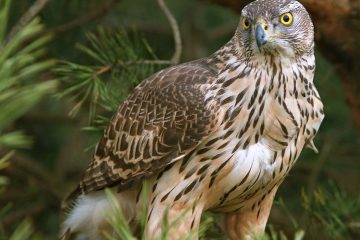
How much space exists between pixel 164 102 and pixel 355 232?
1.11 meters

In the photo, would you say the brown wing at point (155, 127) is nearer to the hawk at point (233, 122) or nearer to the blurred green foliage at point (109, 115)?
the hawk at point (233, 122)

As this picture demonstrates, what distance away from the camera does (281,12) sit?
3.61 m

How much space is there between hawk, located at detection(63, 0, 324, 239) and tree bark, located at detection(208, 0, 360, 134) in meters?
0.55

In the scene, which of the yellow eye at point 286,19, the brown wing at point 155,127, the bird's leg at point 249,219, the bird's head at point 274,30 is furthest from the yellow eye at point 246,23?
the bird's leg at point 249,219

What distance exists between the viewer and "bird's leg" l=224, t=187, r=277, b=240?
154 inches

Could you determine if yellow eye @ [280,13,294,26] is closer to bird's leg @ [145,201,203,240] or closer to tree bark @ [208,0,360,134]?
tree bark @ [208,0,360,134]

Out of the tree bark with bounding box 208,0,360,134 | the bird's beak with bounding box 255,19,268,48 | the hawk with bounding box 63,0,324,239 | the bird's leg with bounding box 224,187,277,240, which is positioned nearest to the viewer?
the bird's beak with bounding box 255,19,268,48

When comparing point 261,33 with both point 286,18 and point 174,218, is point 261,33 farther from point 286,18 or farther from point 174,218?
Answer: point 174,218

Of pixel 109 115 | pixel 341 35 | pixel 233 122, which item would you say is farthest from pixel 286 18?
pixel 109 115

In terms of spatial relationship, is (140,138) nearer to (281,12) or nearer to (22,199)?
(281,12)

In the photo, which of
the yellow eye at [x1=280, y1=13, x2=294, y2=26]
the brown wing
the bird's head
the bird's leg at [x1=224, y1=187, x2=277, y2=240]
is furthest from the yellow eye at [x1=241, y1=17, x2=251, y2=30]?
the bird's leg at [x1=224, y1=187, x2=277, y2=240]

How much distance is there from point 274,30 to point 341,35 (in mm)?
893

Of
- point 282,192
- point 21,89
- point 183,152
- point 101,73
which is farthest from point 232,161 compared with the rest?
point 282,192

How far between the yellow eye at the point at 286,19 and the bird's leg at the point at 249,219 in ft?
2.33
